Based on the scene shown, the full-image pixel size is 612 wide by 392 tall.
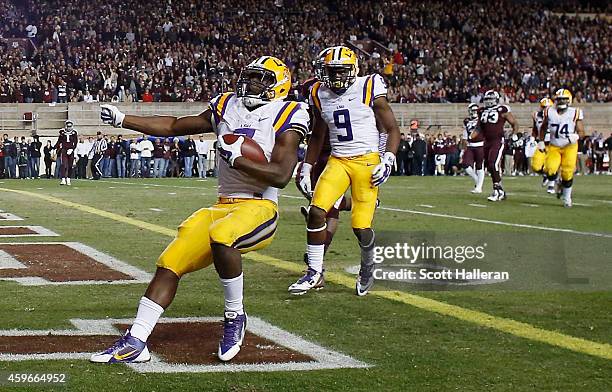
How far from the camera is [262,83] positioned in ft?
19.1

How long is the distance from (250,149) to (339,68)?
8.70ft

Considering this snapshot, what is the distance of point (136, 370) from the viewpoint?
511cm

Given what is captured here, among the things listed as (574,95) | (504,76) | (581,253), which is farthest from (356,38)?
(581,253)

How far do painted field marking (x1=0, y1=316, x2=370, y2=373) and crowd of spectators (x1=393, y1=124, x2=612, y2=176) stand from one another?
82.0ft

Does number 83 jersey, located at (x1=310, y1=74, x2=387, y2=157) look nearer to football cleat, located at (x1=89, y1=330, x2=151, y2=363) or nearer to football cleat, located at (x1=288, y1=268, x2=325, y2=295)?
football cleat, located at (x1=288, y1=268, x2=325, y2=295)

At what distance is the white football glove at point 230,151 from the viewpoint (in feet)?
17.6

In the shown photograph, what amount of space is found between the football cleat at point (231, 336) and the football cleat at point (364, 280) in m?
→ 2.22

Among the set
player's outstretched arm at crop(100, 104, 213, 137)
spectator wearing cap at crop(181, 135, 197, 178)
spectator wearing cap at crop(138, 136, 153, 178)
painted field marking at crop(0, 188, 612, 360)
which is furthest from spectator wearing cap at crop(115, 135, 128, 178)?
player's outstretched arm at crop(100, 104, 213, 137)

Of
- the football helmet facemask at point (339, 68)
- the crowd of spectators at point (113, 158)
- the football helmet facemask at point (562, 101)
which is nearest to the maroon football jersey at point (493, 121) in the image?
the football helmet facemask at point (562, 101)

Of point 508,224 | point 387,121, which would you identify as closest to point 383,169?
point 387,121

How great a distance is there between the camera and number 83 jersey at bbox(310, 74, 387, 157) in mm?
8227

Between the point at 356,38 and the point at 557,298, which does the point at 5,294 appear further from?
the point at 356,38

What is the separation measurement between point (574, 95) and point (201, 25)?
44.8 feet

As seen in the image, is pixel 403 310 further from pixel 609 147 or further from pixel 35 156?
pixel 609 147
